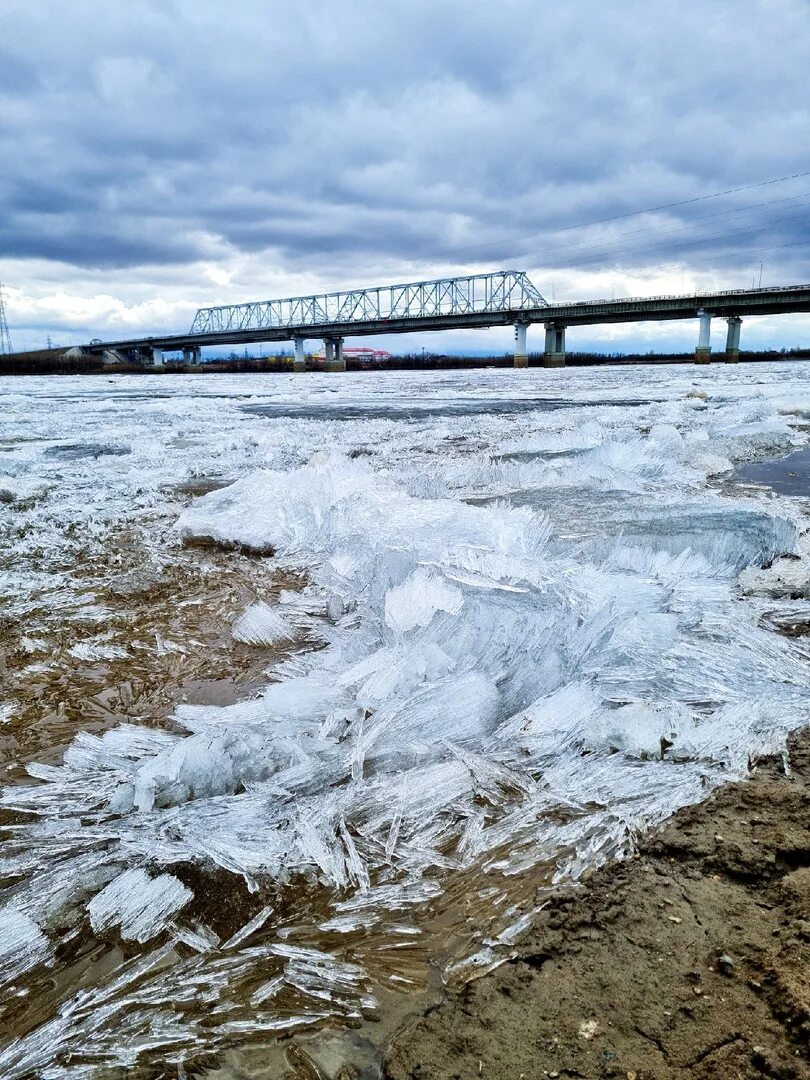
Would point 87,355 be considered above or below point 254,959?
above

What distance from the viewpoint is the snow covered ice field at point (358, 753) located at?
3.75ft

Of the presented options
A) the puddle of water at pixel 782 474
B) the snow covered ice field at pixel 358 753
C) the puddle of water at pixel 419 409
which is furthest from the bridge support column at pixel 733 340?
the snow covered ice field at pixel 358 753

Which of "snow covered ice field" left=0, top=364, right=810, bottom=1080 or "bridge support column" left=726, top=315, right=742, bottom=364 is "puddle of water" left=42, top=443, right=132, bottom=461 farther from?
"bridge support column" left=726, top=315, right=742, bottom=364

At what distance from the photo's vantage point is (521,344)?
55.2 metres

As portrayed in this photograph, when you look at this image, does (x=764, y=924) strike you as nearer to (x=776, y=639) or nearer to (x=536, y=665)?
(x=536, y=665)

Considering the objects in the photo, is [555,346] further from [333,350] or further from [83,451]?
[83,451]

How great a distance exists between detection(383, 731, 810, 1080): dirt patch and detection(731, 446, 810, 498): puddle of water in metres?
4.04

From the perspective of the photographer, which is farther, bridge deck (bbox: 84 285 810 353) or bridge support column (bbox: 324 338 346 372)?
bridge support column (bbox: 324 338 346 372)

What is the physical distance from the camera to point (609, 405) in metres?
11.7

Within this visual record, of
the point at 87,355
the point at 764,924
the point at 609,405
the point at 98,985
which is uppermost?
the point at 87,355

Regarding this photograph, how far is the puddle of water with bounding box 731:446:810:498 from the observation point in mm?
4802

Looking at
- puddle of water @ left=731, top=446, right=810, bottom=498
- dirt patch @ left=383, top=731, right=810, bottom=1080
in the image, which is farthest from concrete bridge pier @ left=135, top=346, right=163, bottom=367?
dirt patch @ left=383, top=731, right=810, bottom=1080

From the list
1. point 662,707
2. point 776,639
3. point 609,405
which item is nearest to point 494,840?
point 662,707

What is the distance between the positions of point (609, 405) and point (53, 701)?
11.2 metres
